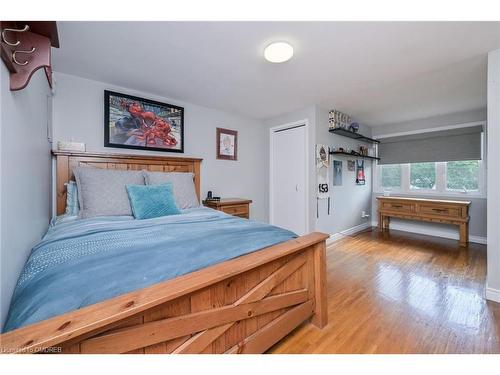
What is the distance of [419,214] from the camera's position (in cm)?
371

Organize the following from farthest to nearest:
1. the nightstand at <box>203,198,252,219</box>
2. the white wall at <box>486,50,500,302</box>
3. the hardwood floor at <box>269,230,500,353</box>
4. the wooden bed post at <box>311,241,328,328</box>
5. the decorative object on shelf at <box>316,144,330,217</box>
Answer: the decorative object on shelf at <box>316,144,330,217</box>
the nightstand at <box>203,198,252,219</box>
the white wall at <box>486,50,500,302</box>
the wooden bed post at <box>311,241,328,328</box>
the hardwood floor at <box>269,230,500,353</box>

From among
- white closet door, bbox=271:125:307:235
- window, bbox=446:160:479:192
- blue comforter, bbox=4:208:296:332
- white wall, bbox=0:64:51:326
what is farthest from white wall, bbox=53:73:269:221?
window, bbox=446:160:479:192

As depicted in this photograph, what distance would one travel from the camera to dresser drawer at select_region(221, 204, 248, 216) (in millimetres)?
2955

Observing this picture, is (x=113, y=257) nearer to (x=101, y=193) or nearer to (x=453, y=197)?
(x=101, y=193)

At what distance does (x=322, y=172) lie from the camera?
3377 mm

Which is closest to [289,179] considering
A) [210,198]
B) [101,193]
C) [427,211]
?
[210,198]

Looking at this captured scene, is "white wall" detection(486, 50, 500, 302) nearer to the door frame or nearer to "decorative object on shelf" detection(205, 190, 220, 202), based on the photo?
the door frame

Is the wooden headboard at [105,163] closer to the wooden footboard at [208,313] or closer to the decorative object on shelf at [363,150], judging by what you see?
the wooden footboard at [208,313]

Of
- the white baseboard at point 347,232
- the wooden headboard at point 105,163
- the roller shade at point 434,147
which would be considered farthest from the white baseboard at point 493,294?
the wooden headboard at point 105,163

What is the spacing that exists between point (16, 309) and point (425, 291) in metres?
2.83

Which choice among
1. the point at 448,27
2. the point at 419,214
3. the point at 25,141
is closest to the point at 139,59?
the point at 25,141

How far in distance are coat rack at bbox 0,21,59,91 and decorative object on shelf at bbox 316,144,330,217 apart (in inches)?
120

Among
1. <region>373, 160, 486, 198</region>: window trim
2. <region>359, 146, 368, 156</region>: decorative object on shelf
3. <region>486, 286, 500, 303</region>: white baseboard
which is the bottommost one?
<region>486, 286, 500, 303</region>: white baseboard

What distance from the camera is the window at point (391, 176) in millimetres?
4410
